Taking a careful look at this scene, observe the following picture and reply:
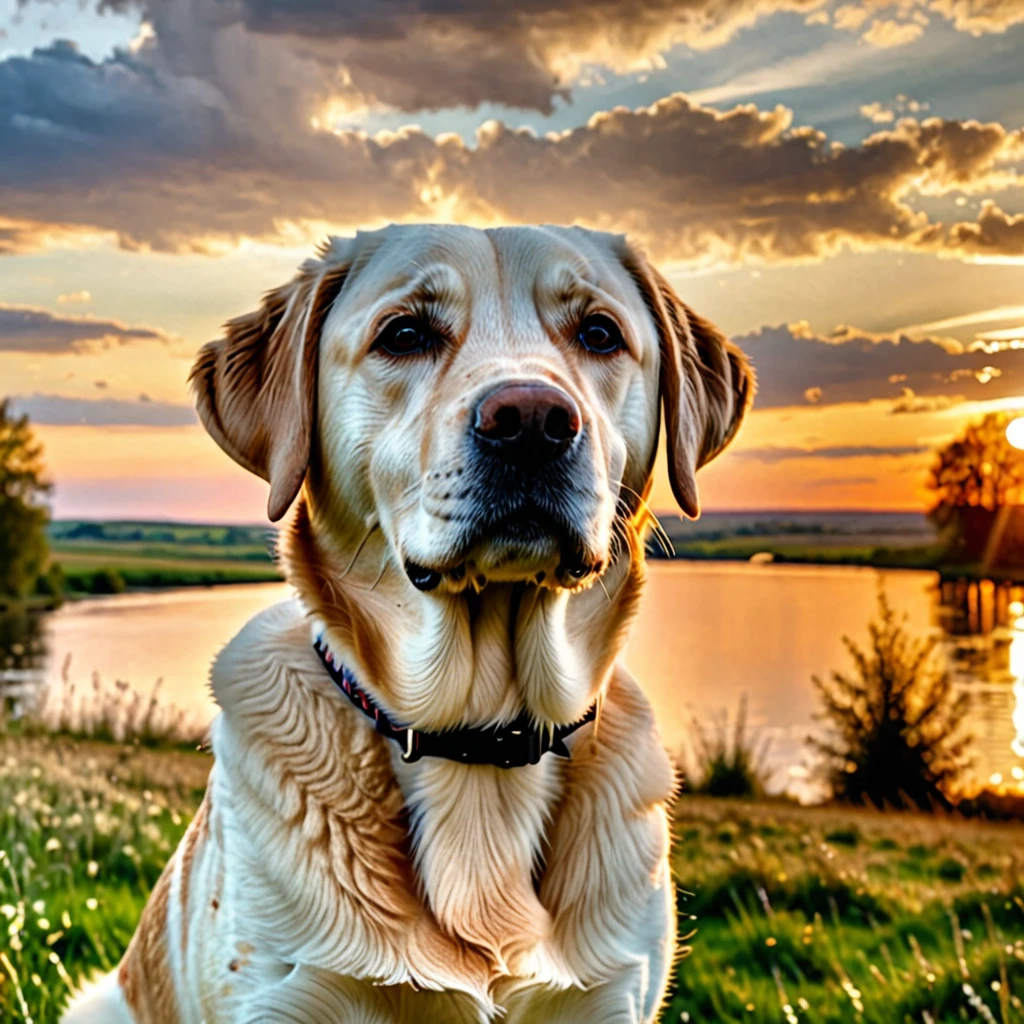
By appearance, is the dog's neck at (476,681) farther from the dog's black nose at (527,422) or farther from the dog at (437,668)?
the dog's black nose at (527,422)

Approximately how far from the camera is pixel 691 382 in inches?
130

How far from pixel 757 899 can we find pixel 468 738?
2.81 m

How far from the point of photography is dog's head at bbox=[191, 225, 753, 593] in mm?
2592

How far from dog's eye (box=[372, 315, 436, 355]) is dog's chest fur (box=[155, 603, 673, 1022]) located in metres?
0.75

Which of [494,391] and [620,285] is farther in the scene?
[620,285]

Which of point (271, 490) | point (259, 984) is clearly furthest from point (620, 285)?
point (259, 984)

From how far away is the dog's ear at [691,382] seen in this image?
10.5 feet

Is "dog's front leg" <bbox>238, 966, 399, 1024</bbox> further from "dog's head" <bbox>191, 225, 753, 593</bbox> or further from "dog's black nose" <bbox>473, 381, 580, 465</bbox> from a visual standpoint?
"dog's black nose" <bbox>473, 381, 580, 465</bbox>

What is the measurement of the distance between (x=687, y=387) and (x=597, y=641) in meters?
0.74

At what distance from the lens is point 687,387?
129 inches

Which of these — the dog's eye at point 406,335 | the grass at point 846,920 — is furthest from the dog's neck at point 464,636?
the grass at point 846,920

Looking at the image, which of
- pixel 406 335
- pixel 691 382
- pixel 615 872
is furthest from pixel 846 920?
pixel 406 335

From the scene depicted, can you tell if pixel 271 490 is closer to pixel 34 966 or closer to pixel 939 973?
pixel 34 966

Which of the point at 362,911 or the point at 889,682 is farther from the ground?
the point at 362,911
